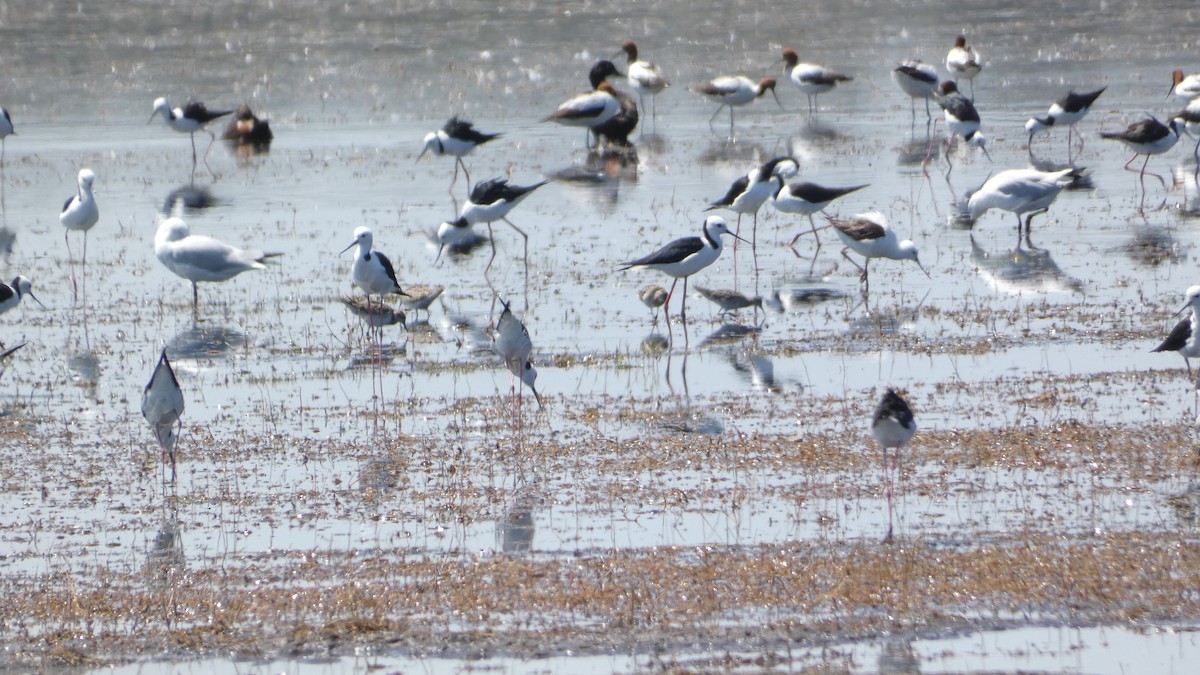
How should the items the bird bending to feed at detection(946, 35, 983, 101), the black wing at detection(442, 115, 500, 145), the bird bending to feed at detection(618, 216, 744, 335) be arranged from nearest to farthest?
1. the bird bending to feed at detection(618, 216, 744, 335)
2. the black wing at detection(442, 115, 500, 145)
3. the bird bending to feed at detection(946, 35, 983, 101)

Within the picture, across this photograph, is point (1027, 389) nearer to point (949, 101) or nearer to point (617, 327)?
point (617, 327)

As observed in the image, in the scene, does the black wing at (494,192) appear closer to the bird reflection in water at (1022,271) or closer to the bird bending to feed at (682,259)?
the bird bending to feed at (682,259)

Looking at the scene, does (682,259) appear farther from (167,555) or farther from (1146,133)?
(1146,133)

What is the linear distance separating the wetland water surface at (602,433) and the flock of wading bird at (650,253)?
353 millimetres

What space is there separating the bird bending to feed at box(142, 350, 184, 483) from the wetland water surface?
297 millimetres

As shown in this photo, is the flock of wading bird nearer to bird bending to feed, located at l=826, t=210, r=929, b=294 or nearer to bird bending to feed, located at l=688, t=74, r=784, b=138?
bird bending to feed, located at l=826, t=210, r=929, b=294

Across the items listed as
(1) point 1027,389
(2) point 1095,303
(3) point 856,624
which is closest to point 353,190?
(2) point 1095,303

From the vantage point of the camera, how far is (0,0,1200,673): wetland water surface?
23.8 feet

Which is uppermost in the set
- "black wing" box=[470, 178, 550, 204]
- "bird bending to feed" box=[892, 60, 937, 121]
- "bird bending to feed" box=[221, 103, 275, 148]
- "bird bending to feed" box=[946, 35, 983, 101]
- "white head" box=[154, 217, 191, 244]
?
"bird bending to feed" box=[946, 35, 983, 101]

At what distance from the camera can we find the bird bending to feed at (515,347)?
11.0 metres

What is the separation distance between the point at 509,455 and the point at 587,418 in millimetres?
1028

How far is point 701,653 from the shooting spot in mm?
6922

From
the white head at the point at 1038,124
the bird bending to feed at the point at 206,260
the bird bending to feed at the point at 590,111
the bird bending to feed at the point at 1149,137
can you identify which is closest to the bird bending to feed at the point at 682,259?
the bird bending to feed at the point at 206,260

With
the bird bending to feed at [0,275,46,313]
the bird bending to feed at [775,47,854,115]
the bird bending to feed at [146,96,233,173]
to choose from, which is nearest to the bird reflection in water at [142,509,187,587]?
the bird bending to feed at [0,275,46,313]
